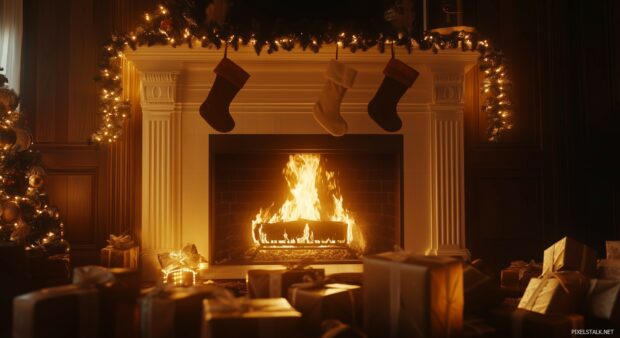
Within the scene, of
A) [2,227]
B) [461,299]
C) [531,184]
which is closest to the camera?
[461,299]

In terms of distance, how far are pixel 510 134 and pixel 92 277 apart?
3229 mm

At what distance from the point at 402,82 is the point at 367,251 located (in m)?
1.29

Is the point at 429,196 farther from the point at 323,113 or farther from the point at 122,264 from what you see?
the point at 122,264

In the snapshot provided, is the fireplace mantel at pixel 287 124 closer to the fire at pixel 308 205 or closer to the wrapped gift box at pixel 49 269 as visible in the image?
the fire at pixel 308 205

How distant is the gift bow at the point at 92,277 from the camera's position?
235cm

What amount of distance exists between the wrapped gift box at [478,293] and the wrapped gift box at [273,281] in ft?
2.27

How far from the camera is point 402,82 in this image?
3.69 metres

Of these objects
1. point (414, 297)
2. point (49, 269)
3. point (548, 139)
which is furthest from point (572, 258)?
point (49, 269)

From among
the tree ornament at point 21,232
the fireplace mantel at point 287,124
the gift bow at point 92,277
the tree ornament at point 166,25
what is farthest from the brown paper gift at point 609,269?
the tree ornament at point 21,232

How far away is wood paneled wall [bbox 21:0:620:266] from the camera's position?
4148 mm

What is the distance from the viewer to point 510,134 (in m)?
4.25

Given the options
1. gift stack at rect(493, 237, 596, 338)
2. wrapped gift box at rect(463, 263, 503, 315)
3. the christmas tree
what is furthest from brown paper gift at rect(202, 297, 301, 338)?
the christmas tree

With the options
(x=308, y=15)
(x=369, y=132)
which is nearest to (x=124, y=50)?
(x=308, y=15)

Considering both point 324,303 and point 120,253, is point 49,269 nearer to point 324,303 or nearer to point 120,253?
point 120,253
